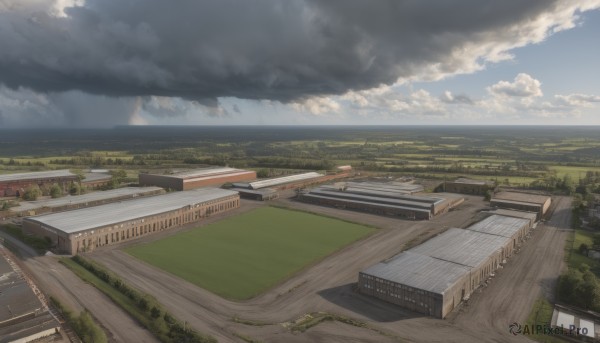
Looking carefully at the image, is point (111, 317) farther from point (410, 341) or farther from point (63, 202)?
point (63, 202)

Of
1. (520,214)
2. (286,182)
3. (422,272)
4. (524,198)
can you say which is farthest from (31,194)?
(524,198)

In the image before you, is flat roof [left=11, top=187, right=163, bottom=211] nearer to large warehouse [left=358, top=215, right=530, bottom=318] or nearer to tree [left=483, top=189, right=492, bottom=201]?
large warehouse [left=358, top=215, right=530, bottom=318]

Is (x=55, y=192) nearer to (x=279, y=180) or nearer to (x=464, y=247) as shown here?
(x=279, y=180)

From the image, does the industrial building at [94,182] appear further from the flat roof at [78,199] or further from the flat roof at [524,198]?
the flat roof at [524,198]

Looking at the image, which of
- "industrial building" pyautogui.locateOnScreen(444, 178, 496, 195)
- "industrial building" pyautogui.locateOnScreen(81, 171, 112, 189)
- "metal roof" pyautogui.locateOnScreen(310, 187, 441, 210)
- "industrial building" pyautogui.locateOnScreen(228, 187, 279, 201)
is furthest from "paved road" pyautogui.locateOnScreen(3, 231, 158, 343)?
"industrial building" pyautogui.locateOnScreen(444, 178, 496, 195)

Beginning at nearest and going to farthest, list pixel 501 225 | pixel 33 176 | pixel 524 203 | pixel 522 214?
1. pixel 501 225
2. pixel 522 214
3. pixel 524 203
4. pixel 33 176

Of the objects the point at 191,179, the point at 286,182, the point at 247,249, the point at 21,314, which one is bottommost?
the point at 247,249

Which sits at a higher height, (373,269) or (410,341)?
(373,269)

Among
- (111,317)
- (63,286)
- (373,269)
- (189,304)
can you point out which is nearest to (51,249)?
(63,286)
